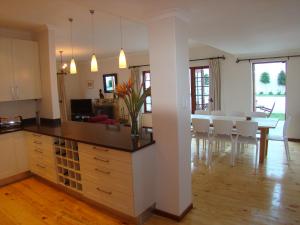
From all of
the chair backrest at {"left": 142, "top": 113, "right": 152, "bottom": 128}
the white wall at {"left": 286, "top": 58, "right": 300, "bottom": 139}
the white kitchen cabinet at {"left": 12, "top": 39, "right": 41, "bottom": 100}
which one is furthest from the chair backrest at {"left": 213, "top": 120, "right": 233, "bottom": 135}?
the white kitchen cabinet at {"left": 12, "top": 39, "right": 41, "bottom": 100}

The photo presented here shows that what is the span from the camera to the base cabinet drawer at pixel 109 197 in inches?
97.3

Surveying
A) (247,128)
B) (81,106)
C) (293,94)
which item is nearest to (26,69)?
(247,128)

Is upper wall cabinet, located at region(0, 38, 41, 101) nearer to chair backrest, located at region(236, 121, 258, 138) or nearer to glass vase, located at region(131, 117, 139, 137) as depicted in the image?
glass vase, located at region(131, 117, 139, 137)

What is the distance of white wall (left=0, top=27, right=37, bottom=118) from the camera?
3.74 m

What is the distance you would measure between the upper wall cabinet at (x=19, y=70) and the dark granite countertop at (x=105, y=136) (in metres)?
0.58

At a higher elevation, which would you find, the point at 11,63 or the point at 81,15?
the point at 81,15

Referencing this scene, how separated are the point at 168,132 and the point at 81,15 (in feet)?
6.70

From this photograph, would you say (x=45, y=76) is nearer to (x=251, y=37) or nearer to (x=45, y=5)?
(x=45, y=5)

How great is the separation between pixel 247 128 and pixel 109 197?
2.68 metres

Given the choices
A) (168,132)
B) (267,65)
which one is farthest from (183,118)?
(267,65)

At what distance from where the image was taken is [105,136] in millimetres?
2947

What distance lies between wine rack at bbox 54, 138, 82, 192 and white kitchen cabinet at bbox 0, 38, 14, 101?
1.16 meters

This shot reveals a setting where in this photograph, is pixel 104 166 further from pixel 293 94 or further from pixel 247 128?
pixel 293 94

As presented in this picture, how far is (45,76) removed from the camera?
385 cm
